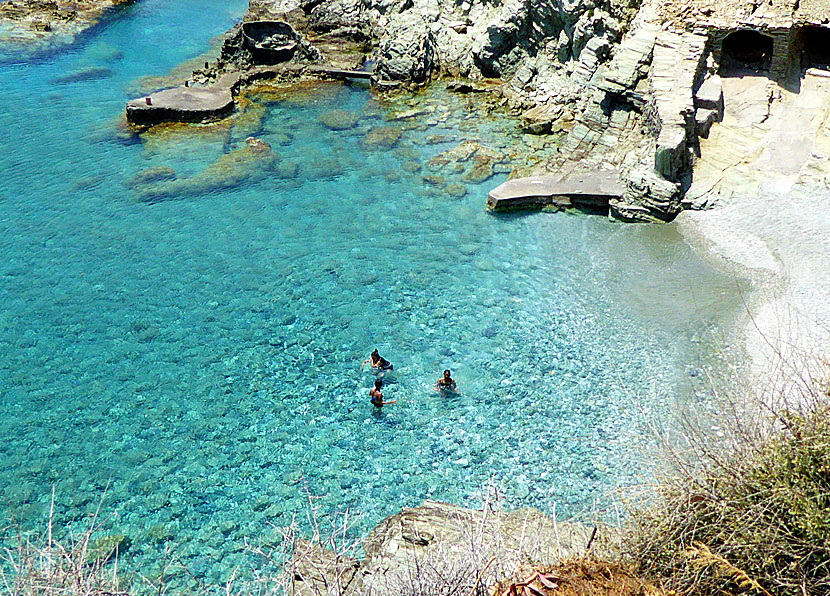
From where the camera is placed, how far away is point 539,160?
29344 mm

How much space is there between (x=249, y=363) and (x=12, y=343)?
750 cm

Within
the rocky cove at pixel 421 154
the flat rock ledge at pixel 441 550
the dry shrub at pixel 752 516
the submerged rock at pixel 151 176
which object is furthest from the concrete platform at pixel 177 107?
the dry shrub at pixel 752 516

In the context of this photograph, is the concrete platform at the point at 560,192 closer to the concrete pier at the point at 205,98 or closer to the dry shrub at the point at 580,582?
the concrete pier at the point at 205,98

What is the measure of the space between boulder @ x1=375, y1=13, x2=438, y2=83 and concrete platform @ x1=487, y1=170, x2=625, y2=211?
1238 cm

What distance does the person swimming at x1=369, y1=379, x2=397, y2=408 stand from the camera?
18.4 metres

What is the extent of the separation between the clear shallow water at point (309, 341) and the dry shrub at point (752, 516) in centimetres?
407

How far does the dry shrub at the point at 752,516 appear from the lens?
9.38 meters

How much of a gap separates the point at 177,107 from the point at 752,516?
103ft

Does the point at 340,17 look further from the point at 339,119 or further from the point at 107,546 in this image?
the point at 107,546

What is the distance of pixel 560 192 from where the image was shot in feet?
85.6

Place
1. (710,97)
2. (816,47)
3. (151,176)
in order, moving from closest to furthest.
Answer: (710,97)
(816,47)
(151,176)

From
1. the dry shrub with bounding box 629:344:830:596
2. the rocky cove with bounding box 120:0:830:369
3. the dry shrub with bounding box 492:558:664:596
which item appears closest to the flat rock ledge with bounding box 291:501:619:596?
the dry shrub with bounding box 492:558:664:596

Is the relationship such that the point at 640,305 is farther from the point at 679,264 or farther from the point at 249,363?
the point at 249,363

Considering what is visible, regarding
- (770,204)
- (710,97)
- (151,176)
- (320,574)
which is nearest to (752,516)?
(320,574)
